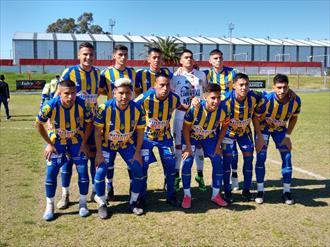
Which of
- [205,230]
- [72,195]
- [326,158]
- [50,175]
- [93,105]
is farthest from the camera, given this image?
[326,158]

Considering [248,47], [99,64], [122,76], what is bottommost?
[122,76]

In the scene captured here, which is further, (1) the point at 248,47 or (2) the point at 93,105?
(1) the point at 248,47

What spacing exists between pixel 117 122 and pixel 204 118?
1276mm

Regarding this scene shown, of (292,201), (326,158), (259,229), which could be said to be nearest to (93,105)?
(259,229)

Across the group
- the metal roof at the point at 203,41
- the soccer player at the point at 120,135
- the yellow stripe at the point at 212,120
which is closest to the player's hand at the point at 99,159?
the soccer player at the point at 120,135

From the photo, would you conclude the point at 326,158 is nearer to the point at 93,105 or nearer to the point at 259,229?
the point at 259,229

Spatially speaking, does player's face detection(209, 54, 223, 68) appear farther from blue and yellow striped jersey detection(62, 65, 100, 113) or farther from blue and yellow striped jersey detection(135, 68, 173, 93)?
blue and yellow striped jersey detection(62, 65, 100, 113)

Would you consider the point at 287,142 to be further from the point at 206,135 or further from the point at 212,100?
the point at 212,100

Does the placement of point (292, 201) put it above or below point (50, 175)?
below

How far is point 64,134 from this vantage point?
5012 mm

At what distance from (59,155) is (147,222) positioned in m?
1.47

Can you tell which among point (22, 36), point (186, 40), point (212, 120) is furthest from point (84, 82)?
point (186, 40)

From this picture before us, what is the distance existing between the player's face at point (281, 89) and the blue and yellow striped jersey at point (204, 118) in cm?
76

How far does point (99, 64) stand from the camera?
150ft
